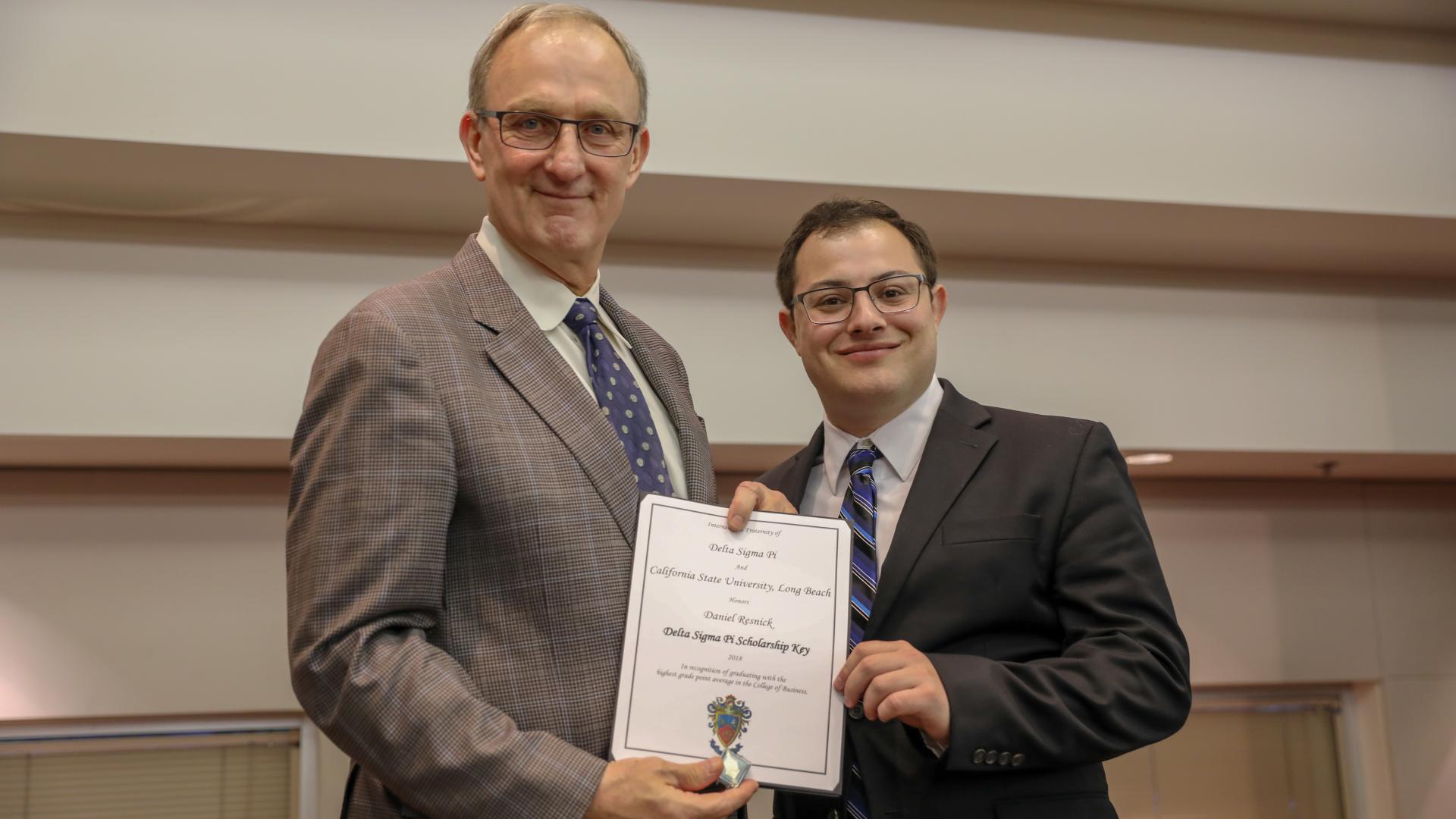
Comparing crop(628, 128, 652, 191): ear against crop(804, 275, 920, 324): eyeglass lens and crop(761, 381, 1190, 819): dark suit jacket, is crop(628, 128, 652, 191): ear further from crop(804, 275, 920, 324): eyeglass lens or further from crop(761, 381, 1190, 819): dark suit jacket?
crop(761, 381, 1190, 819): dark suit jacket

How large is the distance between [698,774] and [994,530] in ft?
2.16

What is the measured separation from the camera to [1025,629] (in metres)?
1.79

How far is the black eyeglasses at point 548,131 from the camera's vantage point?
5.19ft

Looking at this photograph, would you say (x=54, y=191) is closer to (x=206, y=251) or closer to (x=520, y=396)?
(x=206, y=251)

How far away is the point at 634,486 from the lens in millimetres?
1506

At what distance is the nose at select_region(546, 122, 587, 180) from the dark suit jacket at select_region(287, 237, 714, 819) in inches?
7.8

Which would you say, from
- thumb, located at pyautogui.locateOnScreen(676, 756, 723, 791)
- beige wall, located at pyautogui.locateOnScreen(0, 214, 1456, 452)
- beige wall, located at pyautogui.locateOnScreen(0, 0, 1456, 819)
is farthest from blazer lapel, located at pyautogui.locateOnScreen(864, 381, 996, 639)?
beige wall, located at pyautogui.locateOnScreen(0, 214, 1456, 452)

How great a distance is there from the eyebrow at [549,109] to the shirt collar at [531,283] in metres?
0.18

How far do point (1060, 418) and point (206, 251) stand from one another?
2404mm

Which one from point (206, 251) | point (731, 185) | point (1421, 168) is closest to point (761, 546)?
point (731, 185)

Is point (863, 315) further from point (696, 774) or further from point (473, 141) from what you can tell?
point (696, 774)

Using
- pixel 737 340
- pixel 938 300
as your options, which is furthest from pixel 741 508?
pixel 737 340

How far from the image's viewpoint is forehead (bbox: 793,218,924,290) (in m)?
1.99

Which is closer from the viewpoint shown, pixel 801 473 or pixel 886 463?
pixel 886 463
